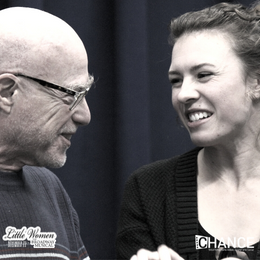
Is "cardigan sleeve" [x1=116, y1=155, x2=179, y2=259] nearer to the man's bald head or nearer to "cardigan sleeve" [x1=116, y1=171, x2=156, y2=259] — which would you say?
"cardigan sleeve" [x1=116, y1=171, x2=156, y2=259]

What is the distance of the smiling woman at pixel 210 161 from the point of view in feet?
4.46

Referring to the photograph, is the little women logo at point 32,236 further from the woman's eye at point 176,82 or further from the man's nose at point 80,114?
the woman's eye at point 176,82

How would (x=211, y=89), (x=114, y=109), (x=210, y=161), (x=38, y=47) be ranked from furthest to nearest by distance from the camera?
(x=114, y=109) < (x=210, y=161) < (x=211, y=89) < (x=38, y=47)

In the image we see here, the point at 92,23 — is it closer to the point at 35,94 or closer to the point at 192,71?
the point at 192,71

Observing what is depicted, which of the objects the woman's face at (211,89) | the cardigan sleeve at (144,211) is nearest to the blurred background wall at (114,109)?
the cardigan sleeve at (144,211)

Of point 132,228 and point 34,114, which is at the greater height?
point 34,114

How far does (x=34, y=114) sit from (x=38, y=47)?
0.48 ft

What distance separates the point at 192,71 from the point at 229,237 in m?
0.42

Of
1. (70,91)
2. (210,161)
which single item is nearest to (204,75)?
(210,161)

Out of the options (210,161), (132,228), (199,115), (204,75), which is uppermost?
(204,75)

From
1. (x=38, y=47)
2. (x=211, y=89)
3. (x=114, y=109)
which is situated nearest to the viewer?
(x=38, y=47)

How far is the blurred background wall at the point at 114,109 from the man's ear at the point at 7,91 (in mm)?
670

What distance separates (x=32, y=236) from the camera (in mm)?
1205

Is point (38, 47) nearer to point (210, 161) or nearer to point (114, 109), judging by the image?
point (210, 161)
